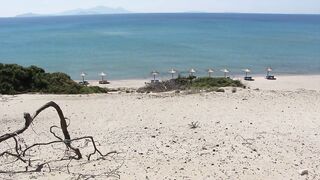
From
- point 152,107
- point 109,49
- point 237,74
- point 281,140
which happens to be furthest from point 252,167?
point 109,49

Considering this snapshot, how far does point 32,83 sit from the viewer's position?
17906mm

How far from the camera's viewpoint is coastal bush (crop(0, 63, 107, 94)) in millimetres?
17250

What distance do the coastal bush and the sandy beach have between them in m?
2.05

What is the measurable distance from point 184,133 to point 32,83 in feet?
31.6

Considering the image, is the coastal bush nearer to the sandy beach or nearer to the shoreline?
the sandy beach

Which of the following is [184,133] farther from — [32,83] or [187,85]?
[32,83]

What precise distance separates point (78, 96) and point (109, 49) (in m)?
49.3

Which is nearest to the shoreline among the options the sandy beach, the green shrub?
the green shrub

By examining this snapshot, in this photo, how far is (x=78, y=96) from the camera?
1550cm

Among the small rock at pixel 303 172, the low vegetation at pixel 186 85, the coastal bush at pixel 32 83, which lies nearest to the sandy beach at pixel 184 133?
the small rock at pixel 303 172

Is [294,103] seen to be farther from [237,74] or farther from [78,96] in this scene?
[237,74]

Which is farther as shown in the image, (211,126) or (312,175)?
(211,126)

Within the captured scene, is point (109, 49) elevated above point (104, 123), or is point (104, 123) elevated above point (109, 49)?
point (109, 49)

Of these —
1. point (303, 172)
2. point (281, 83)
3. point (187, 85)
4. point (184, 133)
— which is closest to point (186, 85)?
point (187, 85)
